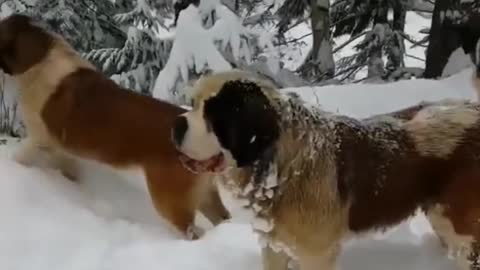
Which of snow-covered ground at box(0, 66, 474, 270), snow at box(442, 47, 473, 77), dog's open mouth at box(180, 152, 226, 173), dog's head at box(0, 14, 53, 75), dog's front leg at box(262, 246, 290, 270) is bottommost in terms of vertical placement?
snow at box(442, 47, 473, 77)

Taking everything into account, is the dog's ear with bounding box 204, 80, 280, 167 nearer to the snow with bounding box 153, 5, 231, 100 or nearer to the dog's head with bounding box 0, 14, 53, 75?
the dog's head with bounding box 0, 14, 53, 75

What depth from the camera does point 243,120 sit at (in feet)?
10.1

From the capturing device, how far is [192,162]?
328cm

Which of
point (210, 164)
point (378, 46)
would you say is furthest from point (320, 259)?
point (378, 46)

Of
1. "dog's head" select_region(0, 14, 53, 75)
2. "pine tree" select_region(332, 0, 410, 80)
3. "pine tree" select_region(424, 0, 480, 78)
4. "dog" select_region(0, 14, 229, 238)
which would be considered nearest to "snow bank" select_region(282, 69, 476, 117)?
"pine tree" select_region(424, 0, 480, 78)

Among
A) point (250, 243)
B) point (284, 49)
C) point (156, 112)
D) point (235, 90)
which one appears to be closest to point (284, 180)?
point (235, 90)

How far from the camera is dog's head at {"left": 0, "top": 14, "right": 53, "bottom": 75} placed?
4.83 m

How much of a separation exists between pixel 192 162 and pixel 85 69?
185 centimetres

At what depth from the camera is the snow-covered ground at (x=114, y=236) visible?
3.88 m

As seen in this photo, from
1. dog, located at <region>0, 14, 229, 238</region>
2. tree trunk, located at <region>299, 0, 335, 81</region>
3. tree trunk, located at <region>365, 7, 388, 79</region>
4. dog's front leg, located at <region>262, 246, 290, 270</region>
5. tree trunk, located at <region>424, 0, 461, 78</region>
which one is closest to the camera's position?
dog's front leg, located at <region>262, 246, 290, 270</region>

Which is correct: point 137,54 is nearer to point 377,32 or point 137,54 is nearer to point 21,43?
point 377,32

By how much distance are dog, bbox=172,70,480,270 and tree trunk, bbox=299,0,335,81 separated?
5.37 m

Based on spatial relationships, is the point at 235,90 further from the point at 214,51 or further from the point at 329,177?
the point at 214,51

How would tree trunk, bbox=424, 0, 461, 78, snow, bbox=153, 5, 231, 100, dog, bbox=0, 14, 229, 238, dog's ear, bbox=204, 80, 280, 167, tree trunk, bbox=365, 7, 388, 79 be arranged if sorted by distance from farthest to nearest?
1. tree trunk, bbox=365, 7, 388, 79
2. tree trunk, bbox=424, 0, 461, 78
3. snow, bbox=153, 5, 231, 100
4. dog, bbox=0, 14, 229, 238
5. dog's ear, bbox=204, 80, 280, 167
